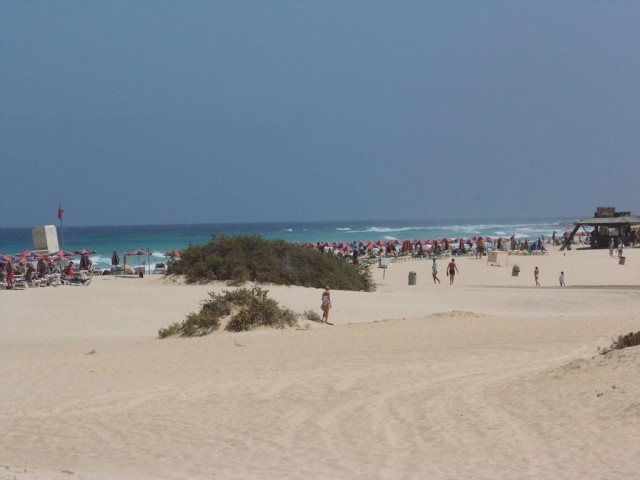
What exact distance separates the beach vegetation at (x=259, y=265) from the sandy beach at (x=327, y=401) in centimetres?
653

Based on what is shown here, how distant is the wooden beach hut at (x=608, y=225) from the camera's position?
5284 centimetres

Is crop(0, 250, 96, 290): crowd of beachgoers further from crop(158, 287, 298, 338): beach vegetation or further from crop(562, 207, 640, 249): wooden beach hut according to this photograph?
crop(562, 207, 640, 249): wooden beach hut

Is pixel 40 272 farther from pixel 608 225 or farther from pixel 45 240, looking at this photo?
pixel 608 225

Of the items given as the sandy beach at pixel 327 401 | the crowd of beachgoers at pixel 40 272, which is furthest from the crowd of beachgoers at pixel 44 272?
the sandy beach at pixel 327 401

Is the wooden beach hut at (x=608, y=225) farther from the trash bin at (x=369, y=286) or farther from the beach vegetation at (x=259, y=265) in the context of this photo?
the beach vegetation at (x=259, y=265)

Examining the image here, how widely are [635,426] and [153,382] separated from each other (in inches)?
267

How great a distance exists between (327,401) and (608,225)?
48968 mm

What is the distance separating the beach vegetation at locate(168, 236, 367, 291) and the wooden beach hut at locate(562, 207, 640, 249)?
30262 millimetres

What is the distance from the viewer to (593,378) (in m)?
9.66

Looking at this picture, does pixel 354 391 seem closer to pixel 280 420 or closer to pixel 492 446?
pixel 280 420

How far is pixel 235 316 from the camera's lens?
56.4 ft

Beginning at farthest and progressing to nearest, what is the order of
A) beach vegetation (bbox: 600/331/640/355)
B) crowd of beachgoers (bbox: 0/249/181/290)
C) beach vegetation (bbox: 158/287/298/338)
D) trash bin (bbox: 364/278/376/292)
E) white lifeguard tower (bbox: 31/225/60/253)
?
1. white lifeguard tower (bbox: 31/225/60/253)
2. trash bin (bbox: 364/278/376/292)
3. crowd of beachgoers (bbox: 0/249/181/290)
4. beach vegetation (bbox: 158/287/298/338)
5. beach vegetation (bbox: 600/331/640/355)

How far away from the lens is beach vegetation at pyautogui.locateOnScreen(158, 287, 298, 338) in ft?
55.7

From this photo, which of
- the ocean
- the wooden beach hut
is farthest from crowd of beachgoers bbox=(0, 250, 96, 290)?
the wooden beach hut
